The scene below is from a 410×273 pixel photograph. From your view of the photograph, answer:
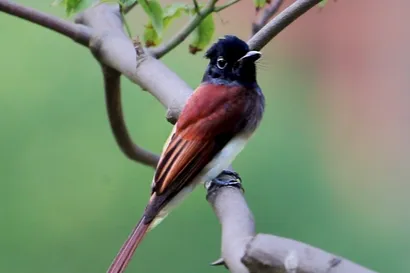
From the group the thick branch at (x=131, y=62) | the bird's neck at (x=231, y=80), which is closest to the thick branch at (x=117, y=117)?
the thick branch at (x=131, y=62)

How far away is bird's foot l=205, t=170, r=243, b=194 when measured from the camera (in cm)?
110

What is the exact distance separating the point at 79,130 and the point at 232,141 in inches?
35.3

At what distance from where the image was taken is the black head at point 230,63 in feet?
4.09

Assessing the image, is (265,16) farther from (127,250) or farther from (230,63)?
(127,250)

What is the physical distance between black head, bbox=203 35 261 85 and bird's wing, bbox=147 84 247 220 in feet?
0.14

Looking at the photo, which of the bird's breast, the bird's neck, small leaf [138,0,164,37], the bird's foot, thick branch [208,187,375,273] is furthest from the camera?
the bird's neck

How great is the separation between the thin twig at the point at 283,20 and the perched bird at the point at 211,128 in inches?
0.8

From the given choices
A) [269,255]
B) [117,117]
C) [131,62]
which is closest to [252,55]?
[131,62]

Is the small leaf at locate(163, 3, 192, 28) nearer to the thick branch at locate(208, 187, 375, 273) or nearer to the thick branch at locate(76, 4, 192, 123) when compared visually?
the thick branch at locate(76, 4, 192, 123)

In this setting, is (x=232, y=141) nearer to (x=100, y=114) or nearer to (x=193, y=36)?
(x=193, y=36)

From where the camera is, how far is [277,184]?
78.7 inches

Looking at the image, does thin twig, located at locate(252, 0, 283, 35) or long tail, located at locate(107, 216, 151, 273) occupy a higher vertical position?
thin twig, located at locate(252, 0, 283, 35)

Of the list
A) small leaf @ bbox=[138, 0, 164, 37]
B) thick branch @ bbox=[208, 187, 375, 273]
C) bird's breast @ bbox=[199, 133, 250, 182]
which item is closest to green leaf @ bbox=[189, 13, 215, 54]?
bird's breast @ bbox=[199, 133, 250, 182]

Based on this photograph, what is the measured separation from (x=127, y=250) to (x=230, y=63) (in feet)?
1.28
